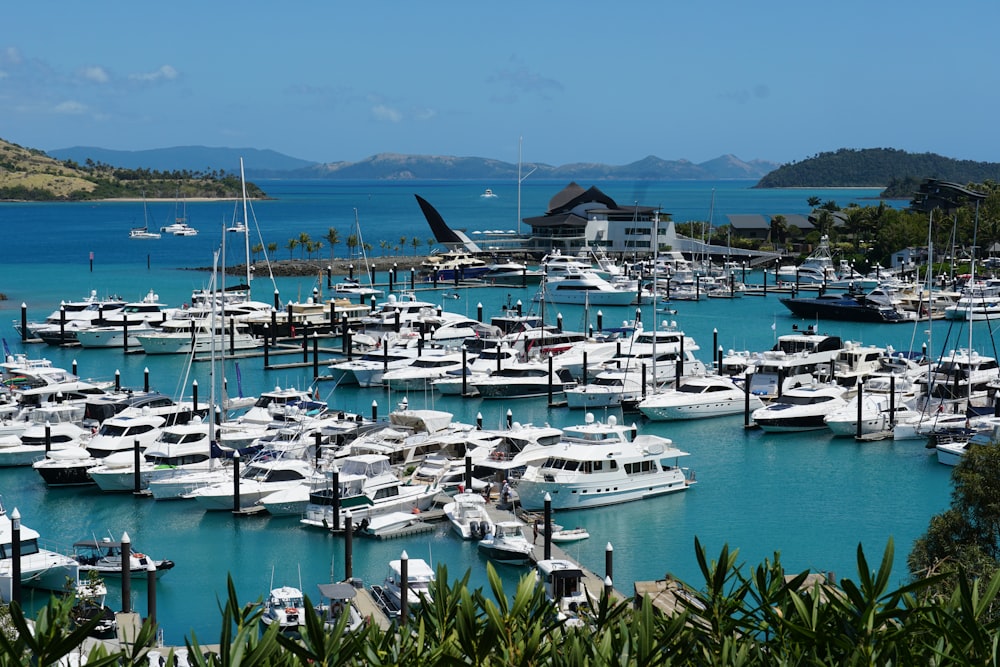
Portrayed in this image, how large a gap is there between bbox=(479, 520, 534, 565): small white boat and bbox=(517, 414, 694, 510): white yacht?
2711 millimetres

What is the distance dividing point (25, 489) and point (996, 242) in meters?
70.9

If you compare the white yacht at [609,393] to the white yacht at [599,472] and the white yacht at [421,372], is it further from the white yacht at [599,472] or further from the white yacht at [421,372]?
the white yacht at [599,472]

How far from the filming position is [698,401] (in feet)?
128

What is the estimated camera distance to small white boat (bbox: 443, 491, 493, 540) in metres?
26.3

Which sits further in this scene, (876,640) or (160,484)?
(160,484)

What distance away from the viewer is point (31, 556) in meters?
23.1

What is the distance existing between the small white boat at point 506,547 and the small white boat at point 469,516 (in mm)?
543

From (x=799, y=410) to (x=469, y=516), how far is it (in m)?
13.9

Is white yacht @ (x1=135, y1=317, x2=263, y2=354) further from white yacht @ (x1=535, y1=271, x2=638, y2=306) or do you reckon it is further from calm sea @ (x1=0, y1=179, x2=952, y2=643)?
white yacht @ (x1=535, y1=271, x2=638, y2=306)

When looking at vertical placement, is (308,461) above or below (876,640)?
below

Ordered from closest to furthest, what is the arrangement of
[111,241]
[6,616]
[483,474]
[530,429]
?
[6,616] → [483,474] → [530,429] → [111,241]

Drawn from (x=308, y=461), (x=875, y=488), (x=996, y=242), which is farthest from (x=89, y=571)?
(x=996, y=242)

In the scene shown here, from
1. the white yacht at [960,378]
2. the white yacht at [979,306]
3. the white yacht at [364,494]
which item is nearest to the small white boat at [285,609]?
the white yacht at [364,494]

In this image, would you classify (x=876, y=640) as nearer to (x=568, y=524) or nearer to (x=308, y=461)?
(x=568, y=524)
